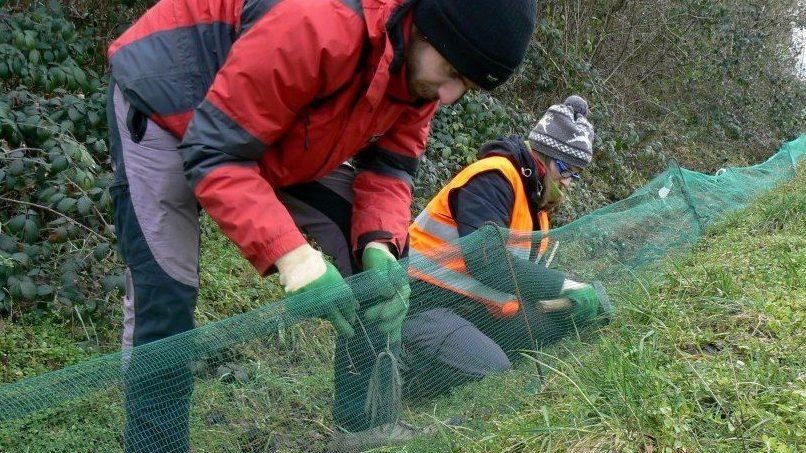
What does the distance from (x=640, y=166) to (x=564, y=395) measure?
817 cm

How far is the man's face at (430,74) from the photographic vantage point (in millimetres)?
2051

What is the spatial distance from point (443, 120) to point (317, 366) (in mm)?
4628

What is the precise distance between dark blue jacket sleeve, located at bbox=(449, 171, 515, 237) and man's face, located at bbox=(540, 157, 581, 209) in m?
0.26

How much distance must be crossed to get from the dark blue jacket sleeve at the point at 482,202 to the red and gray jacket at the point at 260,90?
1.08 metres

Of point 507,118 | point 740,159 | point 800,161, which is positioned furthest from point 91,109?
point 740,159

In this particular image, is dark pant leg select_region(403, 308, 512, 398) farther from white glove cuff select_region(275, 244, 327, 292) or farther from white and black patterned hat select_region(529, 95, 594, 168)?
white and black patterned hat select_region(529, 95, 594, 168)

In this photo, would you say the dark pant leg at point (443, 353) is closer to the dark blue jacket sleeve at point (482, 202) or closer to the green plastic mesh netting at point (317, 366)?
the green plastic mesh netting at point (317, 366)

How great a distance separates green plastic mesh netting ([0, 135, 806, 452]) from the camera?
177 centimetres

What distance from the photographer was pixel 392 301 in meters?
2.27

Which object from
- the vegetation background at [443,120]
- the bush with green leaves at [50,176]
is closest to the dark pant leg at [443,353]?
the vegetation background at [443,120]

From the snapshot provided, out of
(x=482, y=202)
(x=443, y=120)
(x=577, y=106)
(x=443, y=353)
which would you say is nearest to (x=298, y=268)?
(x=443, y=353)

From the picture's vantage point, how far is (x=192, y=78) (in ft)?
6.81

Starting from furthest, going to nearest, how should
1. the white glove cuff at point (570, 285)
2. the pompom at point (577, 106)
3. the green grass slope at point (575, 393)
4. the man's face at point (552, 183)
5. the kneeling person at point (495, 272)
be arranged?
the pompom at point (577, 106), the man's face at point (552, 183), the white glove cuff at point (570, 285), the kneeling person at point (495, 272), the green grass slope at point (575, 393)

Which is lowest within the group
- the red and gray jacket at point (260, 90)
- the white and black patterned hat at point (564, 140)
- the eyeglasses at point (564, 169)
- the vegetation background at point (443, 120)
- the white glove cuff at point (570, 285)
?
the vegetation background at point (443, 120)
